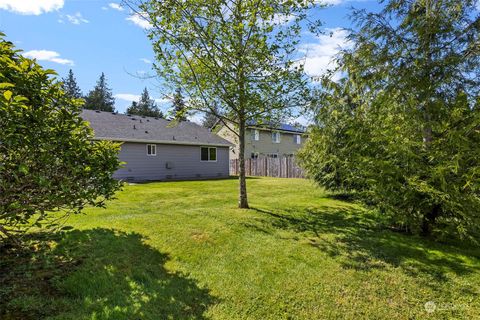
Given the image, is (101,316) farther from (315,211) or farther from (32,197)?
(315,211)

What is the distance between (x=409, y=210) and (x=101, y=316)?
18.5 ft

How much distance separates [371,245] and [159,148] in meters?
14.9

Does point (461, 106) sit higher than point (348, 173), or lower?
higher

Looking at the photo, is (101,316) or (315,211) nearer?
(101,316)

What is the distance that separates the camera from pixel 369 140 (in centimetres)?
573

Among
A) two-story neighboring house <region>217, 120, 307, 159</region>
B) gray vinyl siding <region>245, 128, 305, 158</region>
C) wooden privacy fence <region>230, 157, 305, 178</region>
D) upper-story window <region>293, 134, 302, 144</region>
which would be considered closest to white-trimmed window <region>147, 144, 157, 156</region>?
wooden privacy fence <region>230, 157, 305, 178</region>

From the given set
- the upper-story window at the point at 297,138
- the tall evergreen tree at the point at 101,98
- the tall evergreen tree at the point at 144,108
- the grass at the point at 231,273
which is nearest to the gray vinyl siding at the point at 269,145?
the upper-story window at the point at 297,138

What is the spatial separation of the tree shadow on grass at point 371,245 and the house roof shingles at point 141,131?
10372 millimetres

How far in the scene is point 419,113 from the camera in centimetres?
530

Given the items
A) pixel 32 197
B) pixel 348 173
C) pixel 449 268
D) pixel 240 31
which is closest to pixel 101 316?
pixel 32 197

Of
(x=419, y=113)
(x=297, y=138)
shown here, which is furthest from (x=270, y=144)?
(x=419, y=113)

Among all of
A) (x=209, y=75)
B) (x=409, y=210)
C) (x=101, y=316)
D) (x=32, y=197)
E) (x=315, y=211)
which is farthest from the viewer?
(x=315, y=211)

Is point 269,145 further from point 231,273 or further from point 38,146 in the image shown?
point 38,146

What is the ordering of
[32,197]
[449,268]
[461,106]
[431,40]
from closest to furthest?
[32,197] → [449,268] → [461,106] → [431,40]
